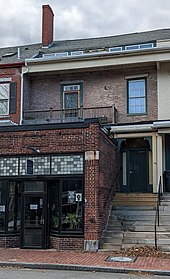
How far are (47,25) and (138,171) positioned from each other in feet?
39.2

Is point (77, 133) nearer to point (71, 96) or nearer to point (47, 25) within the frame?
point (71, 96)

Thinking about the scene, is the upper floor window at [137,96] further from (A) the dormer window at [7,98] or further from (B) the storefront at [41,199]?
(B) the storefront at [41,199]

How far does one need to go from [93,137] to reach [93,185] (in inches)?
66.2

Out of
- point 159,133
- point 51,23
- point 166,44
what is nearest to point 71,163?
point 159,133

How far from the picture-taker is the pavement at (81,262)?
420 inches

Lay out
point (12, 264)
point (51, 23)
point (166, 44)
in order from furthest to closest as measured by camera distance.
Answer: point (51, 23) < point (166, 44) < point (12, 264)

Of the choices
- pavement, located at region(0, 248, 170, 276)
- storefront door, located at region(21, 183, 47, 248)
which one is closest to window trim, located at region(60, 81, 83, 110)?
storefront door, located at region(21, 183, 47, 248)

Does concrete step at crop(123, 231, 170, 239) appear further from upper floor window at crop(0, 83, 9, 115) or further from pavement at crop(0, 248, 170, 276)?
upper floor window at crop(0, 83, 9, 115)

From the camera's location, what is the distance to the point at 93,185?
14.0 metres

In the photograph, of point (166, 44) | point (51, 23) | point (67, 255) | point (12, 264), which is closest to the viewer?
point (12, 264)

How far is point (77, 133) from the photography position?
14.4 m

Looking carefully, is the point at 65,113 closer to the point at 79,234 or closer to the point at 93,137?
the point at 93,137

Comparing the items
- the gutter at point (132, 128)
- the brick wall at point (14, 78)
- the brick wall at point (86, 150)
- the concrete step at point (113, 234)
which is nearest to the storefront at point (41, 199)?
the brick wall at point (86, 150)

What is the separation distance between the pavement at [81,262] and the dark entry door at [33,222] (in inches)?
29.9
